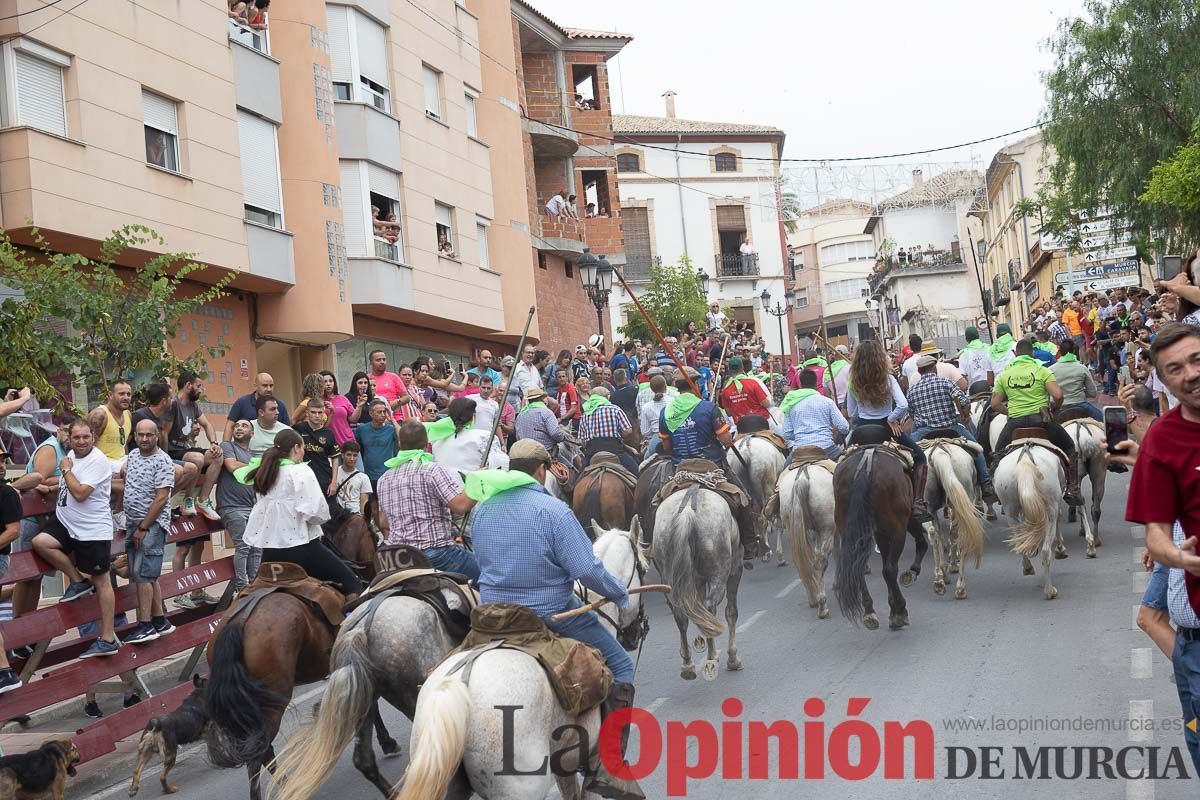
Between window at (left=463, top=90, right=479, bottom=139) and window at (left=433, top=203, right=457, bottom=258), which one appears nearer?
window at (left=433, top=203, right=457, bottom=258)

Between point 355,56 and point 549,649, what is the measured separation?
70.4 feet

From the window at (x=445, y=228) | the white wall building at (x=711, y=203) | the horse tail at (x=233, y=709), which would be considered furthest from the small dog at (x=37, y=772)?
the white wall building at (x=711, y=203)

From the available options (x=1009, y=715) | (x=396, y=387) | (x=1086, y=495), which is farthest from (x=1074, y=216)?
(x=1009, y=715)

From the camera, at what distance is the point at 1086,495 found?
18.3m

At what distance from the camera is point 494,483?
279 inches

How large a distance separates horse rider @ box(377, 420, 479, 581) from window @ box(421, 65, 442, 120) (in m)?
20.7

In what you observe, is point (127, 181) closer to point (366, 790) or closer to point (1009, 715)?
point (366, 790)

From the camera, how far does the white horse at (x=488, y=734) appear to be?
5672 millimetres

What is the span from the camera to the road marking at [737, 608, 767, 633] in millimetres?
12727

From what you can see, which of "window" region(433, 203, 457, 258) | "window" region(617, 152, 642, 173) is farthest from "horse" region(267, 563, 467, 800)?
"window" region(617, 152, 642, 173)

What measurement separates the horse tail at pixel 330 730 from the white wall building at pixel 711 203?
56.9 metres

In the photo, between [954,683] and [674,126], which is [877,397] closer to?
[954,683]

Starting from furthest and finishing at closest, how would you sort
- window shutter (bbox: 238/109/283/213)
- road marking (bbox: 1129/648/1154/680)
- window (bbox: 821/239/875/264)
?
window (bbox: 821/239/875/264), window shutter (bbox: 238/109/283/213), road marking (bbox: 1129/648/1154/680)

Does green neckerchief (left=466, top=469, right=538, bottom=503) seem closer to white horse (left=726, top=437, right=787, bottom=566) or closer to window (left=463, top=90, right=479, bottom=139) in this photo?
white horse (left=726, top=437, right=787, bottom=566)
